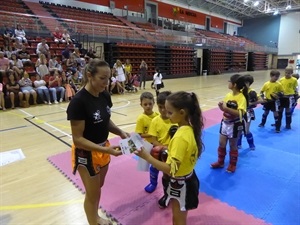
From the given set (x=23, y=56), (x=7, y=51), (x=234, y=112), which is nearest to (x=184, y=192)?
(x=234, y=112)

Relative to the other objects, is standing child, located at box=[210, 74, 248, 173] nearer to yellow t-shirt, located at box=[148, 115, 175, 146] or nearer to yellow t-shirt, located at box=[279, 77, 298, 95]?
yellow t-shirt, located at box=[148, 115, 175, 146]

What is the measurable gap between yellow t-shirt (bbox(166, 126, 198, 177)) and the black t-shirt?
23.6 inches

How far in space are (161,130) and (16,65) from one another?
810cm

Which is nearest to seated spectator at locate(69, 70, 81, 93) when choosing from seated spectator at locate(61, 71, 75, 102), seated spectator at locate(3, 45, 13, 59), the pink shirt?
seated spectator at locate(61, 71, 75, 102)

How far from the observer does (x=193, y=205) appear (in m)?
1.74

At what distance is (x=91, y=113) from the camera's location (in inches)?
68.0

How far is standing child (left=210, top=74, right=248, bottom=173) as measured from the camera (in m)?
3.08

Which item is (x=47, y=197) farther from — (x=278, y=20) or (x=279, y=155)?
(x=278, y=20)

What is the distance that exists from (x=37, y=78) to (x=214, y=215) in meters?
7.84

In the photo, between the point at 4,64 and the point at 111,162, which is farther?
the point at 4,64

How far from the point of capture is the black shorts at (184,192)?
5.64ft

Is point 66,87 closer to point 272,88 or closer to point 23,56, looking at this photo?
point 23,56

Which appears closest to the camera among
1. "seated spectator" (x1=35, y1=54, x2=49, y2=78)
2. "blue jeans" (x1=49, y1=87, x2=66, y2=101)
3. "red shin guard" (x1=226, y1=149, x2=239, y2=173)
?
"red shin guard" (x1=226, y1=149, x2=239, y2=173)

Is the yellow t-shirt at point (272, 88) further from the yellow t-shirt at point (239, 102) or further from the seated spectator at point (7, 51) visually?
the seated spectator at point (7, 51)
